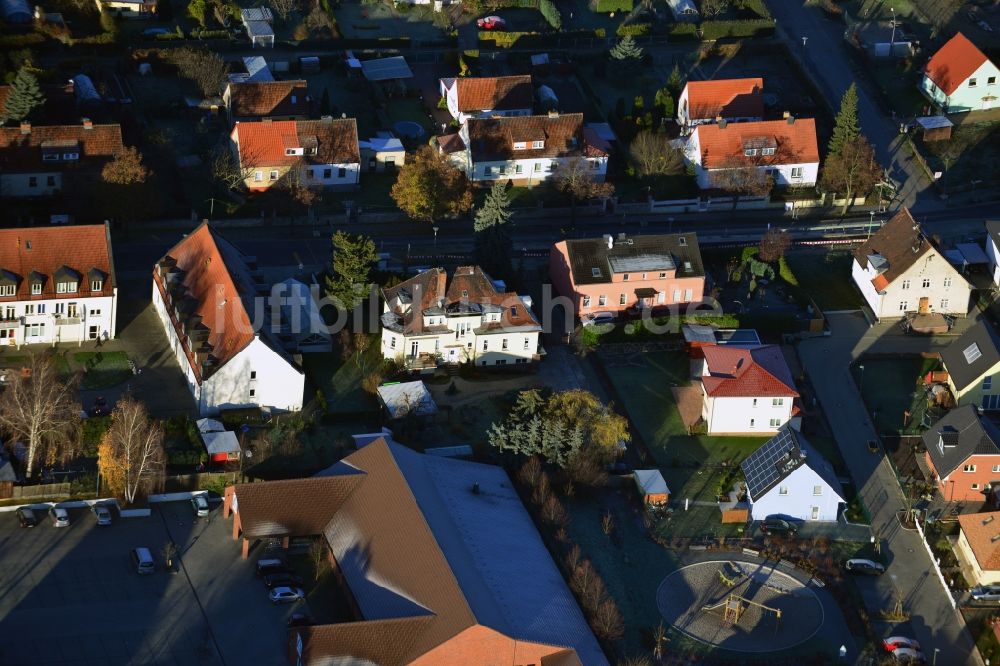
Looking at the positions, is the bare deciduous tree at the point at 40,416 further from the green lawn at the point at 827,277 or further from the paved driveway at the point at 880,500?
the green lawn at the point at 827,277

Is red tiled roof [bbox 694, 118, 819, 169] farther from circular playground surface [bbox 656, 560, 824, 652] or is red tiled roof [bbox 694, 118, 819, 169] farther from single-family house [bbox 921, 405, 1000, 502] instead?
circular playground surface [bbox 656, 560, 824, 652]

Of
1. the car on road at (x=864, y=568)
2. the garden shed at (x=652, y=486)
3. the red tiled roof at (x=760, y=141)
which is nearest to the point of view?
the car on road at (x=864, y=568)

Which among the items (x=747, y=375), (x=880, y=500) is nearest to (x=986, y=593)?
(x=880, y=500)

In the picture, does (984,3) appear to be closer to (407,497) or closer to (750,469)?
(750,469)

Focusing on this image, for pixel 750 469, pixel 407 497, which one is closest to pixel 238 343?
pixel 407 497

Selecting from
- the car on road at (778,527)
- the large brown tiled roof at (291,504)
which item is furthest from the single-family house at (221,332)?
the car on road at (778,527)

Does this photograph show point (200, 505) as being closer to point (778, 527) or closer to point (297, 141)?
point (778, 527)
